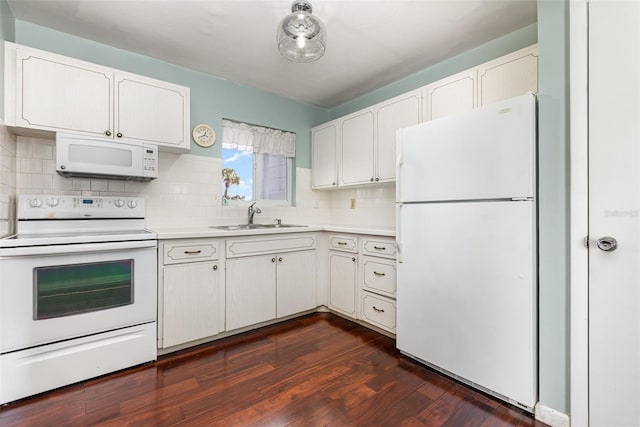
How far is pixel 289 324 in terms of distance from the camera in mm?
2834

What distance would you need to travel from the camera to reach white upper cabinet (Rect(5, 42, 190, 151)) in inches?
75.9

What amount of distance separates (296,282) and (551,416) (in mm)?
2005

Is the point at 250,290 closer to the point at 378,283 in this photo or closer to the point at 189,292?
the point at 189,292

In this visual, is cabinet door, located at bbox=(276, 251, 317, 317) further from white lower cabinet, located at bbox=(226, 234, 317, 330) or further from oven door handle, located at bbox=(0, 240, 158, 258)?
oven door handle, located at bbox=(0, 240, 158, 258)

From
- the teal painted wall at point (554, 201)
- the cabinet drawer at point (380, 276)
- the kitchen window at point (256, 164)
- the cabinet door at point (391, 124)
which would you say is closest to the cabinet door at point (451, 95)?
the cabinet door at point (391, 124)

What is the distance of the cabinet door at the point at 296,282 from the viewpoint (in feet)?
9.23

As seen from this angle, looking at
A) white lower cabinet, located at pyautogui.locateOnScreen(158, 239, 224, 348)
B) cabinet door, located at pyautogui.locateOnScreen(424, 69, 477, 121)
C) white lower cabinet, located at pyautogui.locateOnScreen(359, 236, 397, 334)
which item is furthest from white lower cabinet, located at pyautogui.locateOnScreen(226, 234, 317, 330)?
cabinet door, located at pyautogui.locateOnScreen(424, 69, 477, 121)

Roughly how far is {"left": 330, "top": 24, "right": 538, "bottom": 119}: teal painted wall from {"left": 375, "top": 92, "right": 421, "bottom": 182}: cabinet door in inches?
13.4

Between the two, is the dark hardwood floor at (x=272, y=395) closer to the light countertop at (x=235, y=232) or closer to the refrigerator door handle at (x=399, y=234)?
the refrigerator door handle at (x=399, y=234)

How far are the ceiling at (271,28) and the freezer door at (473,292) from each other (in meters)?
1.32

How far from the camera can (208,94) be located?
297cm

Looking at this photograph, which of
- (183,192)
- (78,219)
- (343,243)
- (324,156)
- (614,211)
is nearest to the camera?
(614,211)

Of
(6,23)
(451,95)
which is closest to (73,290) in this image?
(6,23)

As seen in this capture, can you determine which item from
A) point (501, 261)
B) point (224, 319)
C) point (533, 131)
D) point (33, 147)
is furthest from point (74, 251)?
point (533, 131)
